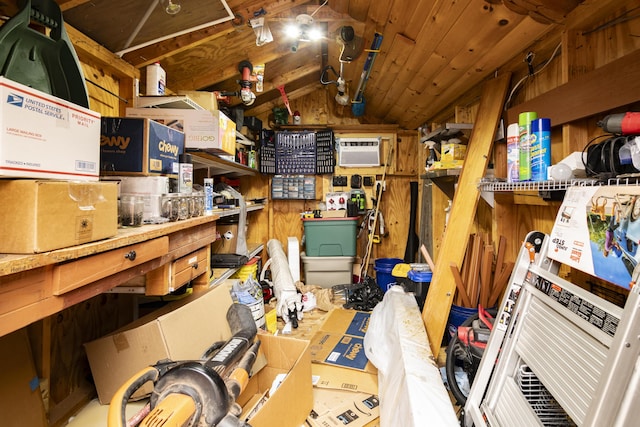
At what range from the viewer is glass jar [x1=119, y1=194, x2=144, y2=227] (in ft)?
4.04

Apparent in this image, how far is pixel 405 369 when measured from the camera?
141 centimetres

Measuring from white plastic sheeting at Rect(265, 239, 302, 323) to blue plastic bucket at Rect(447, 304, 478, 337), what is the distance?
1436 millimetres

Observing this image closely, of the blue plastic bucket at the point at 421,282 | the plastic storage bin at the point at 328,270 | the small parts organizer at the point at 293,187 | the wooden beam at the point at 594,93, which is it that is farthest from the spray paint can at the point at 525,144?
the small parts organizer at the point at 293,187

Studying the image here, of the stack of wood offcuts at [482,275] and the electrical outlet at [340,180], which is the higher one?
the electrical outlet at [340,180]

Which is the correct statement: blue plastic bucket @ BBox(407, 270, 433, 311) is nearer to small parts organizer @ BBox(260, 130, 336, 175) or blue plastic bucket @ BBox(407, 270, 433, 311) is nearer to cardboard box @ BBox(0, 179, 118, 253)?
small parts organizer @ BBox(260, 130, 336, 175)

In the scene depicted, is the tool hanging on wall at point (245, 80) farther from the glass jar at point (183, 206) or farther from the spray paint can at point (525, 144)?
the spray paint can at point (525, 144)

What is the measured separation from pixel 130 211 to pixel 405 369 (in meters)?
1.34

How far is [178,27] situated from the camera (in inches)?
71.1

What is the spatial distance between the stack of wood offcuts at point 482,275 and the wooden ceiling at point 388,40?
3.63 ft

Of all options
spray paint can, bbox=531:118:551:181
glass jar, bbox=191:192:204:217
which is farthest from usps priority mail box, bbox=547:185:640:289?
glass jar, bbox=191:192:204:217

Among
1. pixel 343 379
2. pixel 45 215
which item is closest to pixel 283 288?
pixel 343 379

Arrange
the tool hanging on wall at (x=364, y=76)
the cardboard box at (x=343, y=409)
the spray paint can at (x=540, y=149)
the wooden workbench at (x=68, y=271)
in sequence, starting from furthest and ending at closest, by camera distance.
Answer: the tool hanging on wall at (x=364, y=76) → the cardboard box at (x=343, y=409) → the spray paint can at (x=540, y=149) → the wooden workbench at (x=68, y=271)

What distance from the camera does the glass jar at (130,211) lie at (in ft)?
4.04

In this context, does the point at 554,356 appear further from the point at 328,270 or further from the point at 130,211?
the point at 328,270
